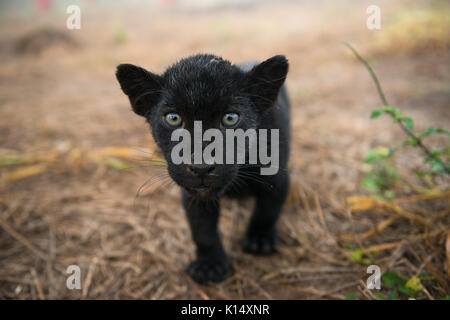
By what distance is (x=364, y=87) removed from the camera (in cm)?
523

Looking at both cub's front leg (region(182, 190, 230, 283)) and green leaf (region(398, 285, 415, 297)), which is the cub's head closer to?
cub's front leg (region(182, 190, 230, 283))

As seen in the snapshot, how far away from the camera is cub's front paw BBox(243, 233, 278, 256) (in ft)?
7.97

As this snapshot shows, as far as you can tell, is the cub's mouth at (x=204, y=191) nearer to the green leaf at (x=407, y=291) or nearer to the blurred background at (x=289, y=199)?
the blurred background at (x=289, y=199)

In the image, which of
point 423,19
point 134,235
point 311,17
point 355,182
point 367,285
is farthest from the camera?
point 311,17

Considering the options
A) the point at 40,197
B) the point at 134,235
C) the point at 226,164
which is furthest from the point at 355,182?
the point at 40,197

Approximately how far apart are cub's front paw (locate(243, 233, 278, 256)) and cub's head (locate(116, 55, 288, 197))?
88 cm

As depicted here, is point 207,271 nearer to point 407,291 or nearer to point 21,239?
point 407,291

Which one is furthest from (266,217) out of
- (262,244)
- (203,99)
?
(203,99)

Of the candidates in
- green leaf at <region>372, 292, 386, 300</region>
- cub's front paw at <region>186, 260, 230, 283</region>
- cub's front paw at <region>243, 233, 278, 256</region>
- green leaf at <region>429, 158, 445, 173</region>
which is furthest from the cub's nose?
green leaf at <region>429, 158, 445, 173</region>

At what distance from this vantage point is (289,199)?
296cm

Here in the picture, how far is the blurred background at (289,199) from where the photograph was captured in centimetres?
216

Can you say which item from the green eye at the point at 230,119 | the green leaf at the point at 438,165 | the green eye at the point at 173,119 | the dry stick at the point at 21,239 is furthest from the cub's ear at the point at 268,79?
the dry stick at the point at 21,239
